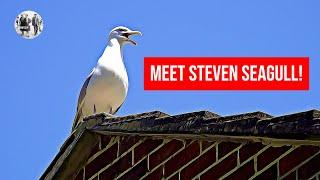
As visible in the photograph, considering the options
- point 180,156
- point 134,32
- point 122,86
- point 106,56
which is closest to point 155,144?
point 180,156

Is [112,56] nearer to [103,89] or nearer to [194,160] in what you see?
[103,89]

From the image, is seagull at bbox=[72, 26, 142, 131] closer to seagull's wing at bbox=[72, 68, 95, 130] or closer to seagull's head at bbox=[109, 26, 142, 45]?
seagull's wing at bbox=[72, 68, 95, 130]

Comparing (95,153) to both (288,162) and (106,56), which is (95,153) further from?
(106,56)

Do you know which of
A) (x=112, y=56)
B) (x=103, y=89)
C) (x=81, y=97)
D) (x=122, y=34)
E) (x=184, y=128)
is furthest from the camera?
(x=122, y=34)

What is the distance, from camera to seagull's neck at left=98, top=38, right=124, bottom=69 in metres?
9.89

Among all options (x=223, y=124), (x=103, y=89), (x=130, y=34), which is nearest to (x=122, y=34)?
(x=130, y=34)

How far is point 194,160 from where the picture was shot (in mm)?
4574

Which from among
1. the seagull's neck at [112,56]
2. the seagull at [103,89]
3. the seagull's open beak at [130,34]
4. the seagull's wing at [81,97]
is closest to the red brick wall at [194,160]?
the seagull at [103,89]

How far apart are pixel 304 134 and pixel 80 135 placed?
1742 millimetres

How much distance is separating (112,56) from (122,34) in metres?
1.14

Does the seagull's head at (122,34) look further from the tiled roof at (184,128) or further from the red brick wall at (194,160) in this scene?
the red brick wall at (194,160)

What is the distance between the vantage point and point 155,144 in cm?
485

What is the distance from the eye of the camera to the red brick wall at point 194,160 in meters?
4.11

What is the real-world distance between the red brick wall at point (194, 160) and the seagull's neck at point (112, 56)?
467 cm
